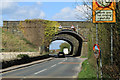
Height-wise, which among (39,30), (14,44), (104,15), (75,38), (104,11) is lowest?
(14,44)

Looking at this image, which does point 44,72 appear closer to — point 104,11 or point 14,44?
point 104,11

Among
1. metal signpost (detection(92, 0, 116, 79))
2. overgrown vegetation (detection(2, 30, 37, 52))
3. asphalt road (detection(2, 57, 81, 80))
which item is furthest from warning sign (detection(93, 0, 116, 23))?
overgrown vegetation (detection(2, 30, 37, 52))

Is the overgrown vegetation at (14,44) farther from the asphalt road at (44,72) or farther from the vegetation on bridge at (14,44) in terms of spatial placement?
the asphalt road at (44,72)

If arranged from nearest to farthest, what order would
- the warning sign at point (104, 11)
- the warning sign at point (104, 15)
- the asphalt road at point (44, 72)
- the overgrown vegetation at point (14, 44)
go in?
the warning sign at point (104, 11) < the warning sign at point (104, 15) < the asphalt road at point (44, 72) < the overgrown vegetation at point (14, 44)

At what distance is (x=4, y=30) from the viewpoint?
4897 centimetres

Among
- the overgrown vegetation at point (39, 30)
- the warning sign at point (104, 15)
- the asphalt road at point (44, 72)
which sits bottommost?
the asphalt road at point (44, 72)

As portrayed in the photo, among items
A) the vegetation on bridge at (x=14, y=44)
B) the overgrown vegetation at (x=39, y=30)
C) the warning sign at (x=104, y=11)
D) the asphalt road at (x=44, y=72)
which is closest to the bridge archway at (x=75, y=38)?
the overgrown vegetation at (x=39, y=30)

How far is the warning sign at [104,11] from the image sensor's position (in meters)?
7.48

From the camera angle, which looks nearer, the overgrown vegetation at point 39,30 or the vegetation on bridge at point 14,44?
the vegetation on bridge at point 14,44

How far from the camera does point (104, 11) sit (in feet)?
25.3

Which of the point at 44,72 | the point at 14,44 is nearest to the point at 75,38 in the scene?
the point at 14,44

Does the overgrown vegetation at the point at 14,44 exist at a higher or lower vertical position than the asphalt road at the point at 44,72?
higher

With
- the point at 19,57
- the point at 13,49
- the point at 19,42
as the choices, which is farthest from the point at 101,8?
the point at 19,42

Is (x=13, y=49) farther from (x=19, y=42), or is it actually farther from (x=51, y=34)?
(x=51, y=34)
